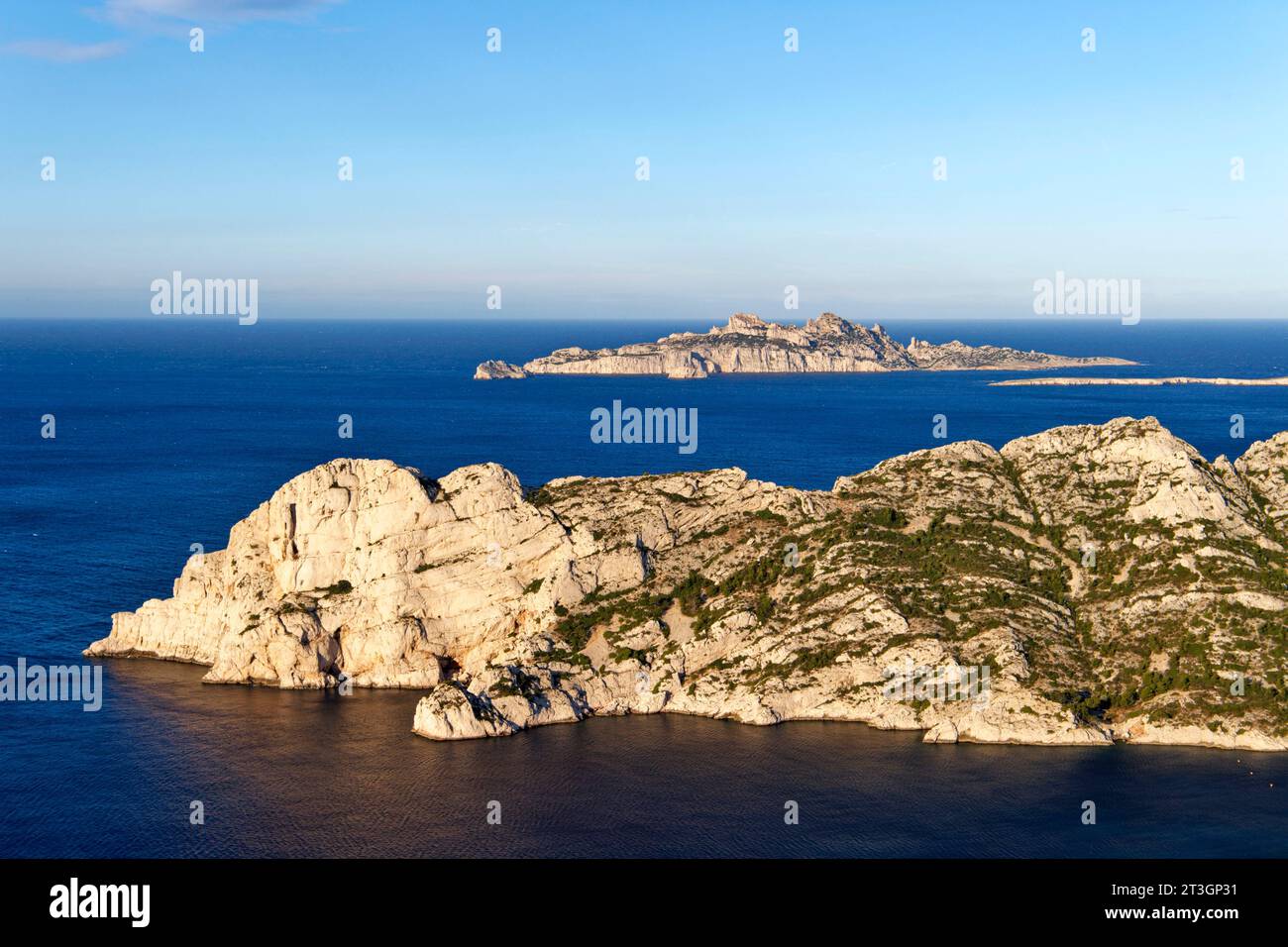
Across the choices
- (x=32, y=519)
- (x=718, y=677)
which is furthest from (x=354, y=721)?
(x=32, y=519)

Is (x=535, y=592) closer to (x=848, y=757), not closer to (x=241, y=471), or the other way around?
(x=848, y=757)

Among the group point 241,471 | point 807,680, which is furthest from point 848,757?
point 241,471
